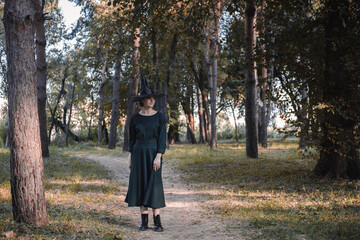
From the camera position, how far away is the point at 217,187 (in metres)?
10.5

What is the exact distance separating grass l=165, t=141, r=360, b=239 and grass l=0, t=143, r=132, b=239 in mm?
2170

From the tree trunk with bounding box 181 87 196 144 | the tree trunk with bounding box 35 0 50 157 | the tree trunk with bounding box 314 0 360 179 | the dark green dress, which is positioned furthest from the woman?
the tree trunk with bounding box 181 87 196 144

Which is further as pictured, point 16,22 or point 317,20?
point 317,20

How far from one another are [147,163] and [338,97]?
19.9 ft

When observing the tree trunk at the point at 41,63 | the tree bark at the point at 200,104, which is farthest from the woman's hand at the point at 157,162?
the tree bark at the point at 200,104

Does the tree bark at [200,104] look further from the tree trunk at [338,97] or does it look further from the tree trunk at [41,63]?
the tree trunk at [338,97]

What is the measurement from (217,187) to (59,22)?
23757mm

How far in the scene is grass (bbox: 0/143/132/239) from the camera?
17.1ft

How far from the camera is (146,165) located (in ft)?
20.3

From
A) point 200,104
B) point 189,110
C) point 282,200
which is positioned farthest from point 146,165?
point 189,110

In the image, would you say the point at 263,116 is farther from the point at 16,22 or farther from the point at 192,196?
the point at 16,22

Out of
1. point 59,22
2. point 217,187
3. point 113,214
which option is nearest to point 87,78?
point 59,22

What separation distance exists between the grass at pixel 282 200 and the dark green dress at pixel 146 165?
1559mm

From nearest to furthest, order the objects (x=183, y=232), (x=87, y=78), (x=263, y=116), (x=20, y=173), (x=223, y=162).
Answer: (x=20, y=173) → (x=183, y=232) → (x=223, y=162) → (x=263, y=116) → (x=87, y=78)
